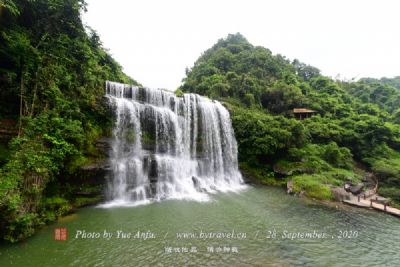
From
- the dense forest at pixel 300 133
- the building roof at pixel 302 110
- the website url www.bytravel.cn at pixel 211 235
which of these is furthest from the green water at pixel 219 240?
the building roof at pixel 302 110

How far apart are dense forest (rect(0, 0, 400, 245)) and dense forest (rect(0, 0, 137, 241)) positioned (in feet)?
0.10

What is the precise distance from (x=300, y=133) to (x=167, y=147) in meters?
11.2

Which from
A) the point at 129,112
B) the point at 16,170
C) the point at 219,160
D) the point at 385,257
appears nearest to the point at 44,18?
the point at 129,112

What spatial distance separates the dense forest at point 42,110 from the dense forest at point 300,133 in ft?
38.0

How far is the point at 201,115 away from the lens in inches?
681

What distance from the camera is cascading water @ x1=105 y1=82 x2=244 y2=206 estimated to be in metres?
11.8

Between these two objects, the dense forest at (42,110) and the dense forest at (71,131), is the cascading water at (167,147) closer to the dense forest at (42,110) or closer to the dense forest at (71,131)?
the dense forest at (71,131)

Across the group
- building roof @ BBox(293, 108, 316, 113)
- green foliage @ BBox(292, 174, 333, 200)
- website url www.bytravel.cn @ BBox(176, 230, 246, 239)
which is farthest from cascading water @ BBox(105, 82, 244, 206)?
building roof @ BBox(293, 108, 316, 113)

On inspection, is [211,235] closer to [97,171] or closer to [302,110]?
[97,171]

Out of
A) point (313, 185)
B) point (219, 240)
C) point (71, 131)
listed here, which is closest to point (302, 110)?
point (313, 185)

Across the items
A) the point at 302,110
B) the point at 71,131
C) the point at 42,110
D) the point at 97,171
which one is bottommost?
the point at 97,171

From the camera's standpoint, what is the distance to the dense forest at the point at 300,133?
51.8ft

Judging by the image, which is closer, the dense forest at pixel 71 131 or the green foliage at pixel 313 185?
the dense forest at pixel 71 131

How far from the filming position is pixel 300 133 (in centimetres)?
1806
